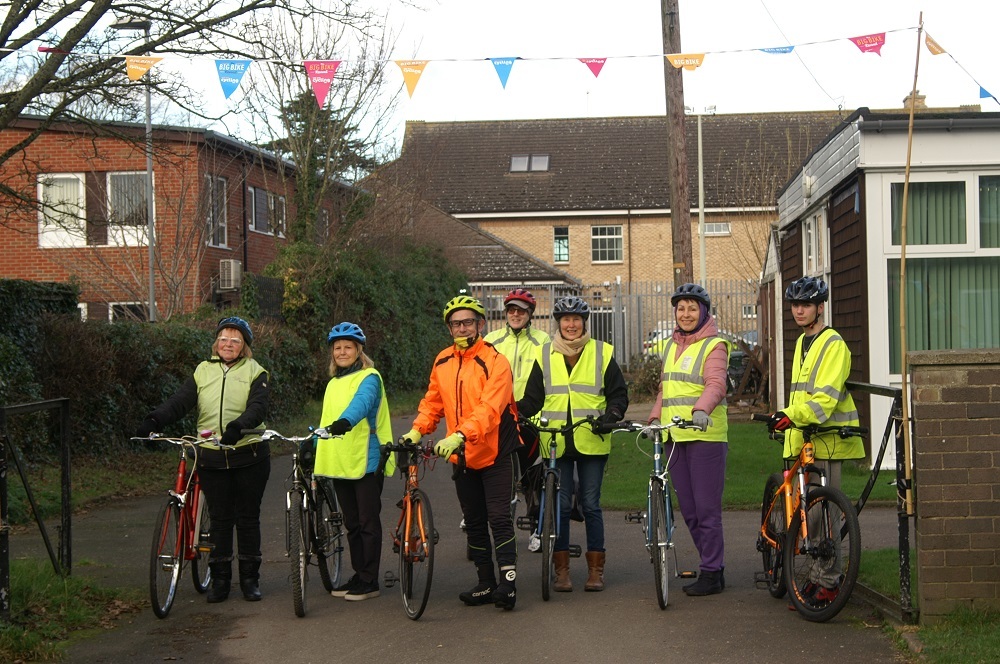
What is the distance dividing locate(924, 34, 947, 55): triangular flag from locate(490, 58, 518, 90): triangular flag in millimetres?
4616

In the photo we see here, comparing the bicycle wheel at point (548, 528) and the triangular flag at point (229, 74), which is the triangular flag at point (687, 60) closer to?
the triangular flag at point (229, 74)

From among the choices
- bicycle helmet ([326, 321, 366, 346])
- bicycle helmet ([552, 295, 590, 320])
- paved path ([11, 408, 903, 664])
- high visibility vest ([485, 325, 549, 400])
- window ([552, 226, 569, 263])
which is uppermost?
window ([552, 226, 569, 263])

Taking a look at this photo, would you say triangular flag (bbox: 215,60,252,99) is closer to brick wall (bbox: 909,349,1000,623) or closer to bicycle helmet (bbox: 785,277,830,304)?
bicycle helmet (bbox: 785,277,830,304)

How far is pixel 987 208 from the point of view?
491 inches

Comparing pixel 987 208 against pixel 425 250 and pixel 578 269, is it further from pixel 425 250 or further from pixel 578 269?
pixel 578 269

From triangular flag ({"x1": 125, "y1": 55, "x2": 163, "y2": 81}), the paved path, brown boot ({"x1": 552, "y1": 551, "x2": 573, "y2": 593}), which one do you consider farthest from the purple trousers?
triangular flag ({"x1": 125, "y1": 55, "x2": 163, "y2": 81})

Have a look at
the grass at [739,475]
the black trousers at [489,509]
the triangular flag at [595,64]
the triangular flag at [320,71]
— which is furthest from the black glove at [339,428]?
the triangular flag at [595,64]

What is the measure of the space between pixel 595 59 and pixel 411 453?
24.1ft

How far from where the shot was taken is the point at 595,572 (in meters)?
7.95

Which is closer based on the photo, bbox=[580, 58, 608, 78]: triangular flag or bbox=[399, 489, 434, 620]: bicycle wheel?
bbox=[399, 489, 434, 620]: bicycle wheel

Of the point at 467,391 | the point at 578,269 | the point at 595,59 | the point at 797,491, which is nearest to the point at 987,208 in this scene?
the point at 595,59

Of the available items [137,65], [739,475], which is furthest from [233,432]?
[739,475]

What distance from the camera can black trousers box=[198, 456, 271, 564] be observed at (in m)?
7.86

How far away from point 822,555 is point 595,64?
8093 mm
